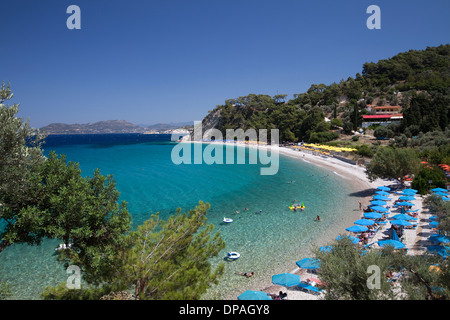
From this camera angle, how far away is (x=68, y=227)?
27.4ft

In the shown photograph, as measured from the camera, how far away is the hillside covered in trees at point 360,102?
49812mm

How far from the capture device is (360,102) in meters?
79.7

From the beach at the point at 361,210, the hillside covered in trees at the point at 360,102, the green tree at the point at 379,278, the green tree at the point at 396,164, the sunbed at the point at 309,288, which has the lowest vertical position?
the sunbed at the point at 309,288

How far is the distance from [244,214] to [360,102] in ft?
238

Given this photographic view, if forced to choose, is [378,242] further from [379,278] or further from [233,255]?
[379,278]

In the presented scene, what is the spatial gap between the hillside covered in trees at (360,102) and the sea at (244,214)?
2405 cm

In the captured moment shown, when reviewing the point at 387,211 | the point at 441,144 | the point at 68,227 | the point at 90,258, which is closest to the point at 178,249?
the point at 90,258

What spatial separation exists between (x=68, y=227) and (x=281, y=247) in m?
13.0

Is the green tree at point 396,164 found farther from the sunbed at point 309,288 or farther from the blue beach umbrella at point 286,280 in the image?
the blue beach umbrella at point 286,280

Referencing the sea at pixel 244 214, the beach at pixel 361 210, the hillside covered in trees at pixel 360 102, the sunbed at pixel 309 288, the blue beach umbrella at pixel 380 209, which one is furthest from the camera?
the hillside covered in trees at pixel 360 102

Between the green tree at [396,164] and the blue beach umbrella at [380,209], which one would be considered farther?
the green tree at [396,164]

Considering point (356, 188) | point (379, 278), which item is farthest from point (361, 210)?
point (379, 278)

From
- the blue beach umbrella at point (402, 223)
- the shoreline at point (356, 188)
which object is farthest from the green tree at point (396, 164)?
the blue beach umbrella at point (402, 223)
